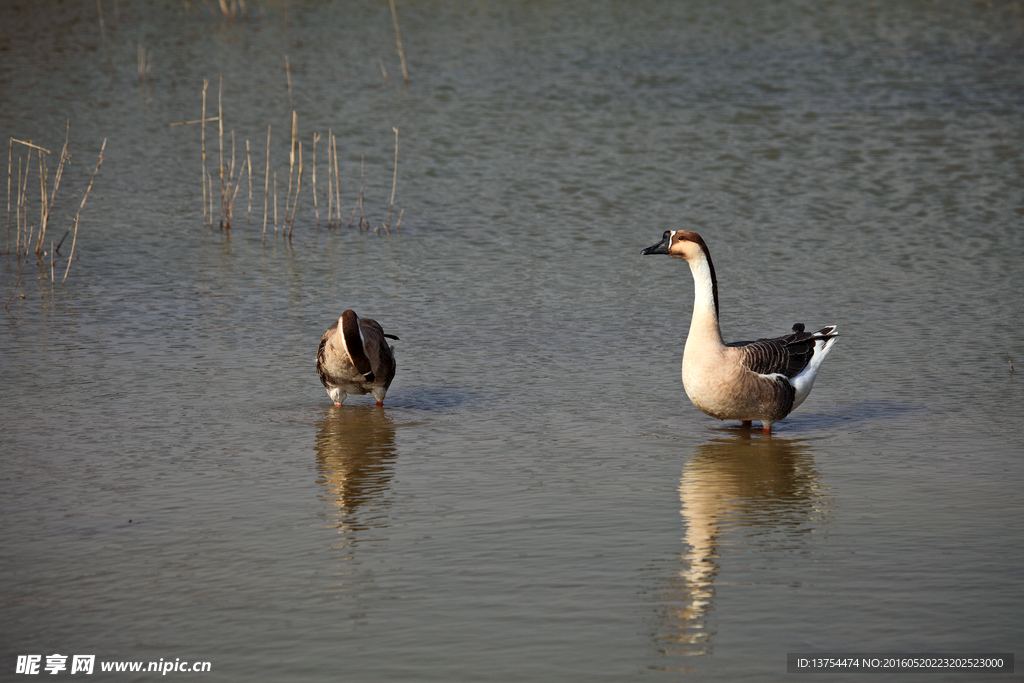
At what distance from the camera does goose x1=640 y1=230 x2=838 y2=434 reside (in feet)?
27.7

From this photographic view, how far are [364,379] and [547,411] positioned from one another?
1444 mm

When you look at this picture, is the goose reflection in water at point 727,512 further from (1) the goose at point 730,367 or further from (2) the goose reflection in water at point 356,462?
(2) the goose reflection in water at point 356,462

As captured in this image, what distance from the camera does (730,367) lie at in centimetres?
845

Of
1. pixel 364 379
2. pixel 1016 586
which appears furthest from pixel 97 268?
pixel 1016 586

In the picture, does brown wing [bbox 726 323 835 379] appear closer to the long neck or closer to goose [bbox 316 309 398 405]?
the long neck

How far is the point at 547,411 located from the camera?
364 inches

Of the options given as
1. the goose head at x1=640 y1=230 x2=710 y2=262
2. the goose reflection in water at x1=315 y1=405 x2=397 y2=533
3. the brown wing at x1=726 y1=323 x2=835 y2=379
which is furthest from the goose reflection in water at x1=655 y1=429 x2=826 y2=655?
the goose reflection in water at x1=315 y1=405 x2=397 y2=533

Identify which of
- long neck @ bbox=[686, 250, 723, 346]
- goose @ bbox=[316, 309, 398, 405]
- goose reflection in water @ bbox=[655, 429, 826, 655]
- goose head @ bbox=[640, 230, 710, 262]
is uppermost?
goose head @ bbox=[640, 230, 710, 262]

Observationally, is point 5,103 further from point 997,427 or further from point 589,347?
point 997,427

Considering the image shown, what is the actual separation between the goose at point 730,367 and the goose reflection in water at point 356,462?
228cm

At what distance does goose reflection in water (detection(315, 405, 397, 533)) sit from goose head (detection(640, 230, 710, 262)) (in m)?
2.45

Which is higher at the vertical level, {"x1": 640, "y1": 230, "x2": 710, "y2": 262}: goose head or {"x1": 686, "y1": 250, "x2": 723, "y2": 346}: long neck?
{"x1": 640, "y1": 230, "x2": 710, "y2": 262}: goose head

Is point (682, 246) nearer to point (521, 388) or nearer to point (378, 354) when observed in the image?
point (521, 388)

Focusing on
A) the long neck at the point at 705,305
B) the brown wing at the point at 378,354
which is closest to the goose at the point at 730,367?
the long neck at the point at 705,305
